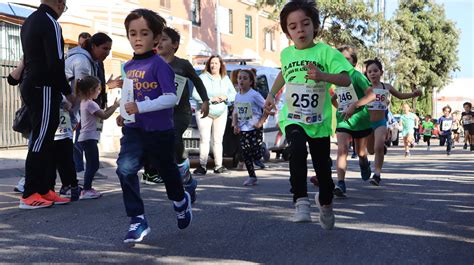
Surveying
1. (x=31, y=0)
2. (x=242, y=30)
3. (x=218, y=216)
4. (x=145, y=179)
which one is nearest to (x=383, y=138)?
(x=145, y=179)

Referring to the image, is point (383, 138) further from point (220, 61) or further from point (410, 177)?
point (220, 61)

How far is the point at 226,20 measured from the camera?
1661 inches

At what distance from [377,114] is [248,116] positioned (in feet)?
6.42

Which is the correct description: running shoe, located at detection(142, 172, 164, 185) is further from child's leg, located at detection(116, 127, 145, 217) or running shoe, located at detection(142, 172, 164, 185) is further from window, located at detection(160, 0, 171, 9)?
window, located at detection(160, 0, 171, 9)

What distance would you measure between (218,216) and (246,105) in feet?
15.6

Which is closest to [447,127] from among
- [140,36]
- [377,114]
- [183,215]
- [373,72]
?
[377,114]

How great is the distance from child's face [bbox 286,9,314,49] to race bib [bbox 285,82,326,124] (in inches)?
13.4

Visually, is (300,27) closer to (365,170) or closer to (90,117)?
(90,117)

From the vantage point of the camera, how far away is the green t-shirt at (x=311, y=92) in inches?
241

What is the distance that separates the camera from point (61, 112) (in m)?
8.17

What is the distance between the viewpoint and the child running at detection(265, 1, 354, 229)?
19.8ft

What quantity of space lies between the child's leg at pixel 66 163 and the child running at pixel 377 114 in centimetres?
391

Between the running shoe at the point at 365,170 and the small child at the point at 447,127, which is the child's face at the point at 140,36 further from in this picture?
the small child at the point at 447,127

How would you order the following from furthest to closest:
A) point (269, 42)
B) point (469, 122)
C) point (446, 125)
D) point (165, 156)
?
point (269, 42) < point (446, 125) < point (469, 122) < point (165, 156)
